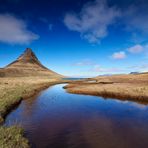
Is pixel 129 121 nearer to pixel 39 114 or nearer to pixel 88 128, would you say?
pixel 88 128

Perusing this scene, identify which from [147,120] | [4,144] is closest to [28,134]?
[4,144]

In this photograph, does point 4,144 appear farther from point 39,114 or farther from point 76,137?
point 39,114

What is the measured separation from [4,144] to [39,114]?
12.5 m

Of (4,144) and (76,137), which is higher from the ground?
(4,144)

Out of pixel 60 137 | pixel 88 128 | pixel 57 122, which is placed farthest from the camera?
pixel 57 122

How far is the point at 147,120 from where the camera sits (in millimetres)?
20766

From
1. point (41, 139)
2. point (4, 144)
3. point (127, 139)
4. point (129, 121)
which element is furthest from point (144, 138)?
point (4, 144)

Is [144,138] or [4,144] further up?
[4,144]

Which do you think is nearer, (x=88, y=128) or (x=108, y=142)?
(x=108, y=142)

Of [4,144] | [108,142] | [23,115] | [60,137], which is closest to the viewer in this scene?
[4,144]

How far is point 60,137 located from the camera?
50.4 feet

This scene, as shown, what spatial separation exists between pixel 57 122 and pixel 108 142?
7.86 m

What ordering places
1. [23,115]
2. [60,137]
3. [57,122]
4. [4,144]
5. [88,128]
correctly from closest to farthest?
[4,144] → [60,137] → [88,128] → [57,122] → [23,115]

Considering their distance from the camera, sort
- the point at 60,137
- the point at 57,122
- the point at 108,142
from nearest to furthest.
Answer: the point at 108,142 → the point at 60,137 → the point at 57,122
